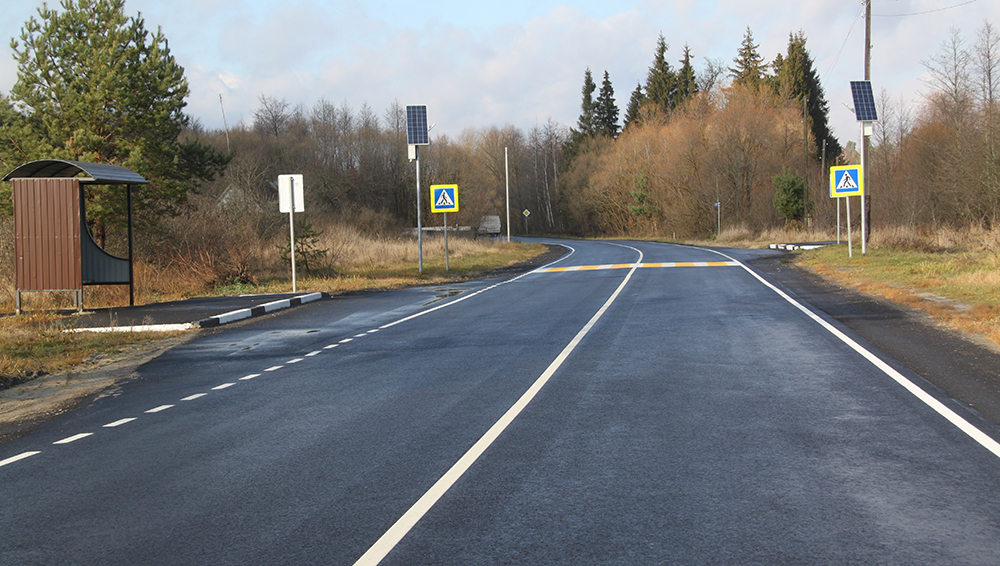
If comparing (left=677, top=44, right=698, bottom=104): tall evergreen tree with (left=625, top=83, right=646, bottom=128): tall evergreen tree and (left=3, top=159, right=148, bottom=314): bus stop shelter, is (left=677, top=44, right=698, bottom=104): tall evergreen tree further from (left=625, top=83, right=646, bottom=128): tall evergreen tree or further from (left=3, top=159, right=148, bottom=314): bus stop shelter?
(left=3, top=159, right=148, bottom=314): bus stop shelter

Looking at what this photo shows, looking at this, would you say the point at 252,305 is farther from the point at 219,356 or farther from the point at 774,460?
the point at 774,460

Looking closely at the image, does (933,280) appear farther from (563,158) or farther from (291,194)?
(563,158)

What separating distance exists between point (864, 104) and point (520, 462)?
2496cm

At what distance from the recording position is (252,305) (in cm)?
1669

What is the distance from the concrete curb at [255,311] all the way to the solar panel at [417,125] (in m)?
10.1

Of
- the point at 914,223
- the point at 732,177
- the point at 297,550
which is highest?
the point at 732,177

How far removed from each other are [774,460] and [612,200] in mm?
79373

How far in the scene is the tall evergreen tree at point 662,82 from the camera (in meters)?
86.1

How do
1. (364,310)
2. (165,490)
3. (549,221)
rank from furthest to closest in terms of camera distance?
(549,221) < (364,310) < (165,490)

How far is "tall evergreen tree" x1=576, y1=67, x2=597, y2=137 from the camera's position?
9712cm

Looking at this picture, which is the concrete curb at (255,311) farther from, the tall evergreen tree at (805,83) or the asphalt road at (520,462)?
the tall evergreen tree at (805,83)

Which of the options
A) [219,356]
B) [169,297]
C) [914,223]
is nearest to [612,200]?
[914,223]

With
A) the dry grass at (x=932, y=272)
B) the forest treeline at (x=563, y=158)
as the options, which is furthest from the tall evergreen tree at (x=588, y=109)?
the dry grass at (x=932, y=272)

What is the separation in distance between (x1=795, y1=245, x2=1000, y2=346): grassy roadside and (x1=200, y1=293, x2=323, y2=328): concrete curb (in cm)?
1269
